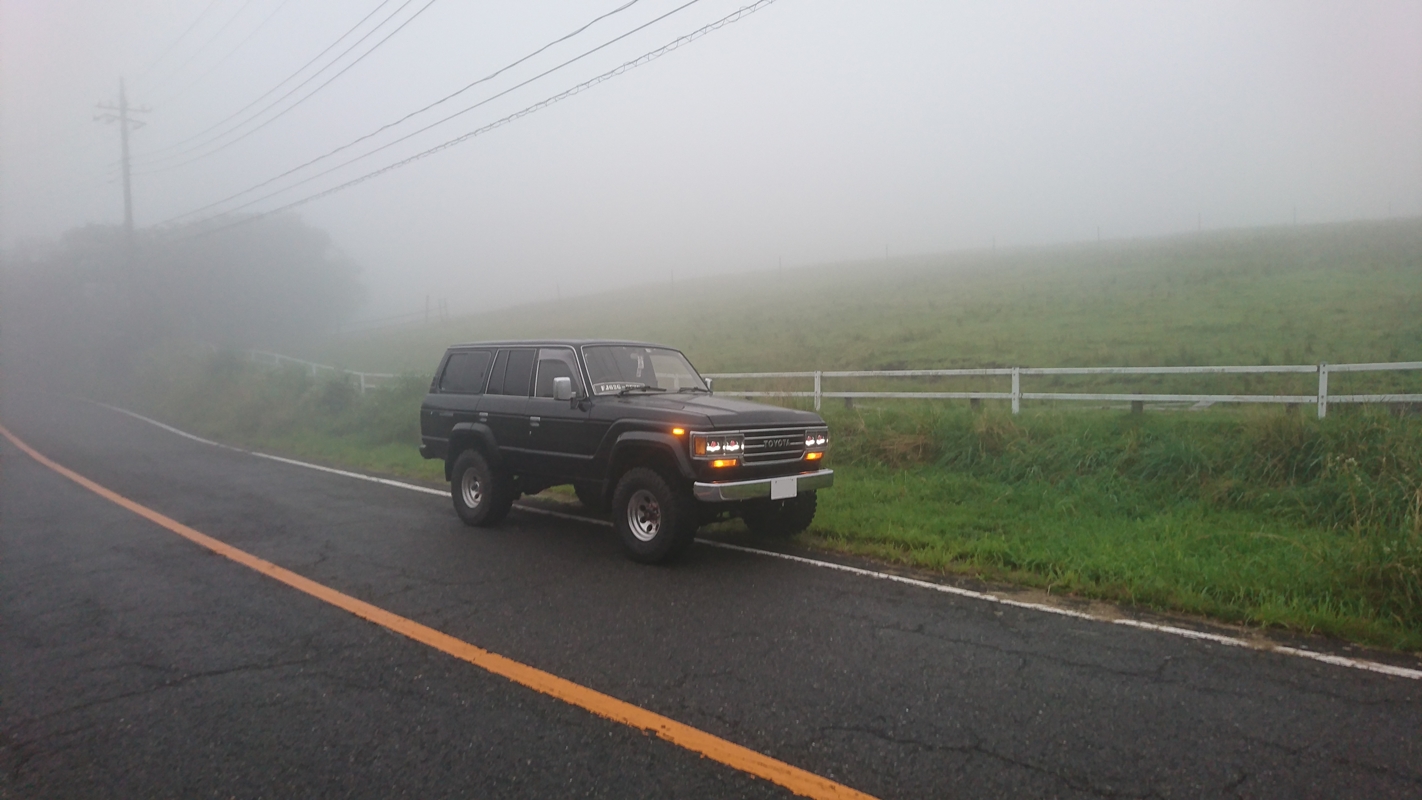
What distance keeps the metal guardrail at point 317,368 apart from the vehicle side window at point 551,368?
1355 centimetres

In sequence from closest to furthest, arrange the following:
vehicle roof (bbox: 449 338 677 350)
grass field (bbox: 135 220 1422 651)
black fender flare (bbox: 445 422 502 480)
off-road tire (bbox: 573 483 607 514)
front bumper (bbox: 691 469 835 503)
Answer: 1. grass field (bbox: 135 220 1422 651)
2. front bumper (bbox: 691 469 835 503)
3. off-road tire (bbox: 573 483 607 514)
4. vehicle roof (bbox: 449 338 677 350)
5. black fender flare (bbox: 445 422 502 480)

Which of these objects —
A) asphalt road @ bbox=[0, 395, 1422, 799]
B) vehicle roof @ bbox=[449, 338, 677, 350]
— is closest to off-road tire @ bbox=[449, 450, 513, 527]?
vehicle roof @ bbox=[449, 338, 677, 350]

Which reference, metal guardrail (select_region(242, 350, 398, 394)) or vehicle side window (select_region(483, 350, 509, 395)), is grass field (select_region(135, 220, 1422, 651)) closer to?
metal guardrail (select_region(242, 350, 398, 394))

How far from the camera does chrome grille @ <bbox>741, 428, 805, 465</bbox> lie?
6.41 metres

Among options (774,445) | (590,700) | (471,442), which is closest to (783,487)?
(774,445)

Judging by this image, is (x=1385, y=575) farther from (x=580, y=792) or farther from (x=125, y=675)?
(x=125, y=675)

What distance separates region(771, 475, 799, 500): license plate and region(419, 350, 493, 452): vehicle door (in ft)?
11.6

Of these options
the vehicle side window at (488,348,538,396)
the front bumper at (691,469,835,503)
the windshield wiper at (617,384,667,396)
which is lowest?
the front bumper at (691,469,835,503)

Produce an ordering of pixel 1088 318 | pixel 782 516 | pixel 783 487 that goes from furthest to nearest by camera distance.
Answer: pixel 1088 318
pixel 782 516
pixel 783 487

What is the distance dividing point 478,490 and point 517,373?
130 centimetres

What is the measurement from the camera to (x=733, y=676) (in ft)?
13.5

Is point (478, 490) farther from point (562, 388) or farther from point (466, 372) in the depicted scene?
point (562, 388)

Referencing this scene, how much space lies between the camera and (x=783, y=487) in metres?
6.45

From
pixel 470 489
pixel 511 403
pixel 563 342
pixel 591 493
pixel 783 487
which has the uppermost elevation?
pixel 563 342
